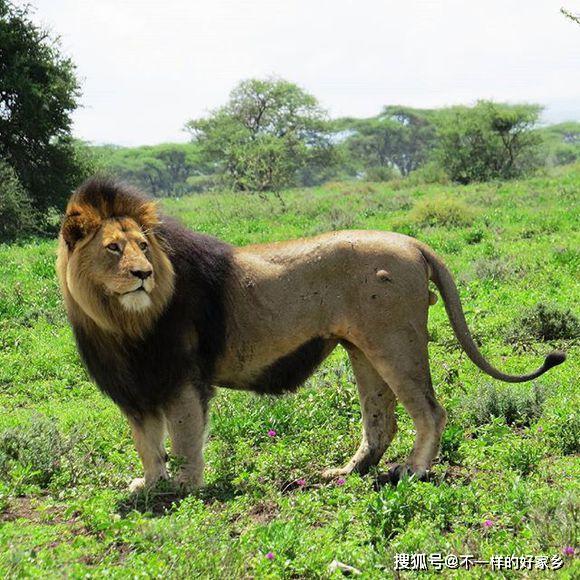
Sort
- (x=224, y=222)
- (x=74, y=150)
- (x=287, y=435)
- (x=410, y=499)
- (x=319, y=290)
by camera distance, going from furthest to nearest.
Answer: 1. (x=74, y=150)
2. (x=224, y=222)
3. (x=287, y=435)
4. (x=319, y=290)
5. (x=410, y=499)

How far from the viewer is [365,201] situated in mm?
21000

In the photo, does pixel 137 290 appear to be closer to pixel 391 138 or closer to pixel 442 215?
pixel 442 215

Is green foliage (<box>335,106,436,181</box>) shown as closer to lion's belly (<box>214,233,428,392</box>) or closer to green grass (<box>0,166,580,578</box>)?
green grass (<box>0,166,580,578</box>)

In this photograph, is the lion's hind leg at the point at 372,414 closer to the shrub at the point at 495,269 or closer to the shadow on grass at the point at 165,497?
the shadow on grass at the point at 165,497

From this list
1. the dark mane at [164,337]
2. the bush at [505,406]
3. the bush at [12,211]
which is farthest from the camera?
the bush at [12,211]

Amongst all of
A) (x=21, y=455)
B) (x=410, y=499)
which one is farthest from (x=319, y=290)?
(x=21, y=455)

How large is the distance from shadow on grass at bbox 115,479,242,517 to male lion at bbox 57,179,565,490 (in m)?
A: 0.08

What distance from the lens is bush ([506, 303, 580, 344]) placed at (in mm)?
7266

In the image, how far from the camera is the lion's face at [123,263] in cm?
412

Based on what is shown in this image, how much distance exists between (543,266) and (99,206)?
6.84m

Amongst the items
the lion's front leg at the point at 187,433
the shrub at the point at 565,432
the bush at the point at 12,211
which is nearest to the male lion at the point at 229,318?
the lion's front leg at the point at 187,433

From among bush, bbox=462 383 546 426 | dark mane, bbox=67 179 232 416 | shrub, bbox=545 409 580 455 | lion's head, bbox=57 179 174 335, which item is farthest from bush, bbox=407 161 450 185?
lion's head, bbox=57 179 174 335

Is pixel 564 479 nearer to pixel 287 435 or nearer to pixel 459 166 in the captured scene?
pixel 287 435

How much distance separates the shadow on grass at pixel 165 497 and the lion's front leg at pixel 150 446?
144mm
